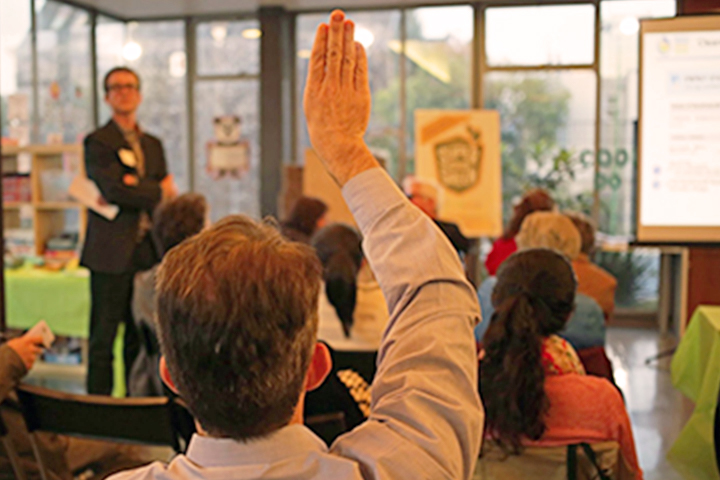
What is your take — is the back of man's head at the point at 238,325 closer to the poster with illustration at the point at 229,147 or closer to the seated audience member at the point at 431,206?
the seated audience member at the point at 431,206

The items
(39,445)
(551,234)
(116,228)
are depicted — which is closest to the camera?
(39,445)

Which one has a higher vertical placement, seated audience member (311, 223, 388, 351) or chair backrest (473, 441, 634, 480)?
seated audience member (311, 223, 388, 351)

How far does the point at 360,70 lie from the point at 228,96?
7528 millimetres

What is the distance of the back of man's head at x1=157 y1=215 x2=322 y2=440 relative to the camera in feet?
2.72

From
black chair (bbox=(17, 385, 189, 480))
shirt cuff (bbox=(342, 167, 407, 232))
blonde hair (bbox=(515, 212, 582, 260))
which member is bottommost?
black chair (bbox=(17, 385, 189, 480))

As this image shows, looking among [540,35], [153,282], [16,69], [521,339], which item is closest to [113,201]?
[153,282]

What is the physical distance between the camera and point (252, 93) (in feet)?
27.0

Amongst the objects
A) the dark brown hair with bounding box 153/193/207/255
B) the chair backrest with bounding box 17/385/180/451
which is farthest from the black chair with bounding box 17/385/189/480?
the dark brown hair with bounding box 153/193/207/255

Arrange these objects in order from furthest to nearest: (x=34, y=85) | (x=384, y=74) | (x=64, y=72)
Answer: (x=384, y=74)
(x=64, y=72)
(x=34, y=85)

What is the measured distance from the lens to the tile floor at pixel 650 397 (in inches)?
149

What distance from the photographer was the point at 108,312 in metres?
3.91

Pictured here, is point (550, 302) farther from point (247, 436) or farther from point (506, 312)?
point (247, 436)

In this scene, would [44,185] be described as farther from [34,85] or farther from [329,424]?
[329,424]

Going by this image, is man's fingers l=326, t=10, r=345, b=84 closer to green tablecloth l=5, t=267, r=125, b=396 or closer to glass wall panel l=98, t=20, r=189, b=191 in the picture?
green tablecloth l=5, t=267, r=125, b=396
